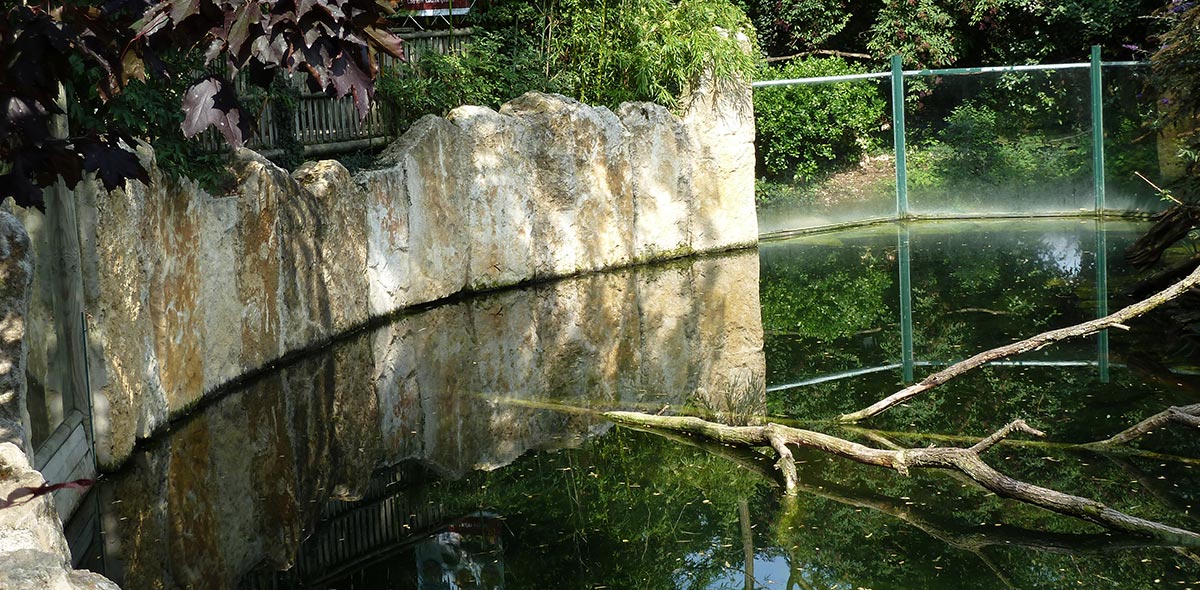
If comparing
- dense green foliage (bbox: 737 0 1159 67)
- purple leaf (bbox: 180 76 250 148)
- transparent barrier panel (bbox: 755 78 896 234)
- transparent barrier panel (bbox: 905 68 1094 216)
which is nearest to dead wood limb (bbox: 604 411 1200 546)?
purple leaf (bbox: 180 76 250 148)

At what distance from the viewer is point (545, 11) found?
13711mm

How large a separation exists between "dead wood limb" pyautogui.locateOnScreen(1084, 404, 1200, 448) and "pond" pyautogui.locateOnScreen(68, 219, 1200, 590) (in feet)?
0.41

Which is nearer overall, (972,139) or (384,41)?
(384,41)

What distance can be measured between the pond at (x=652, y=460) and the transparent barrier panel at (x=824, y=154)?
497 cm

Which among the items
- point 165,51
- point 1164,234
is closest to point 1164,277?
point 1164,234

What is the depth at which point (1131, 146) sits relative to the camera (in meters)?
15.1

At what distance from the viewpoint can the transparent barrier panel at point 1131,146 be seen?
14.9m

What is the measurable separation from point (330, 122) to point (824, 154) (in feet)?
22.4

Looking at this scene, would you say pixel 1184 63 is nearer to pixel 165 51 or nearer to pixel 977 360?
pixel 977 360

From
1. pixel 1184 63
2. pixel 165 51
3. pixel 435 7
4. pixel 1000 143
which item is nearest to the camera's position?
pixel 165 51

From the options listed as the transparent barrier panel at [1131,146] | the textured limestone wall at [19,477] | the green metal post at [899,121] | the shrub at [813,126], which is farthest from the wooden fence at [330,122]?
the transparent barrier panel at [1131,146]

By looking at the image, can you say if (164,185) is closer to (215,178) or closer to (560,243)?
(215,178)

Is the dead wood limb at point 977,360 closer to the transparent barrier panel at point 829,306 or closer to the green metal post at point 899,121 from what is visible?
the transparent barrier panel at point 829,306

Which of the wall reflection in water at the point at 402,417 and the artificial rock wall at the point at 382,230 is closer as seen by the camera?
the wall reflection in water at the point at 402,417
